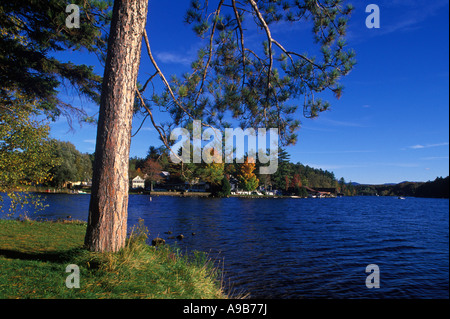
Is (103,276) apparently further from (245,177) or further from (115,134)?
(245,177)

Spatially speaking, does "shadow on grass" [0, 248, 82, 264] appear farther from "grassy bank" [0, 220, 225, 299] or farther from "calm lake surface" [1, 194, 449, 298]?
"calm lake surface" [1, 194, 449, 298]

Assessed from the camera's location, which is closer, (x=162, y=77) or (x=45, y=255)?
(x=45, y=255)

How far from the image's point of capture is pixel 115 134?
18.4 ft

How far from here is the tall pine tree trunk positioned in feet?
18.2

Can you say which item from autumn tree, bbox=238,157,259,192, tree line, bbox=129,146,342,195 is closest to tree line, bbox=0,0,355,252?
tree line, bbox=129,146,342,195

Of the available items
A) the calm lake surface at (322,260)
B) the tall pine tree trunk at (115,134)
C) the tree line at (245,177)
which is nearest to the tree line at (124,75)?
the tall pine tree trunk at (115,134)

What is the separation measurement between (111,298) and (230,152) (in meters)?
4.75

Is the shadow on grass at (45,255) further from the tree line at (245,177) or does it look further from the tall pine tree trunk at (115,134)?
the tree line at (245,177)

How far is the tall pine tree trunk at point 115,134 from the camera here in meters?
5.54

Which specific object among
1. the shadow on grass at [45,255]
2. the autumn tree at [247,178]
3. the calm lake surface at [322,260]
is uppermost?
the autumn tree at [247,178]

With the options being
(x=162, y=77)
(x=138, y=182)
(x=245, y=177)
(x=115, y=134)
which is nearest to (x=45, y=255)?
(x=115, y=134)

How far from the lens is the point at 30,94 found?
34.5ft
